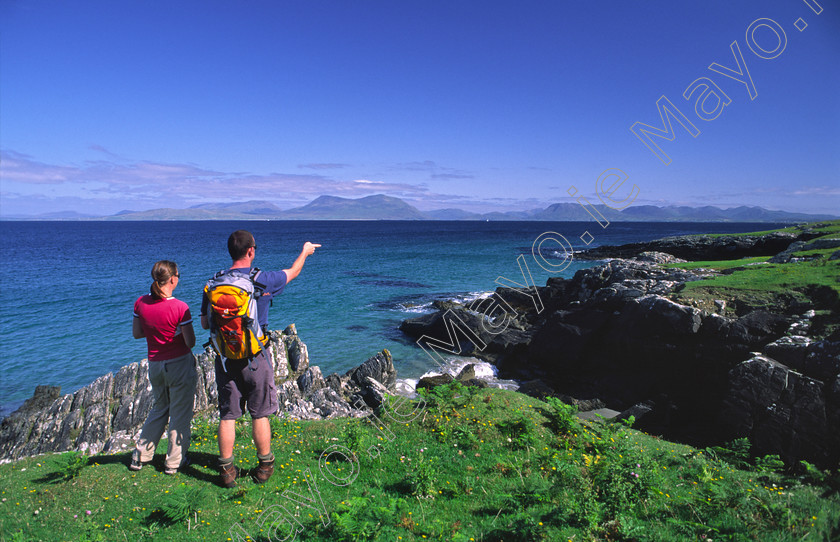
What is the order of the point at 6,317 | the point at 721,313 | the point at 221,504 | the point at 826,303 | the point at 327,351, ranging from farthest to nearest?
1. the point at 6,317
2. the point at 327,351
3. the point at 721,313
4. the point at 826,303
5. the point at 221,504

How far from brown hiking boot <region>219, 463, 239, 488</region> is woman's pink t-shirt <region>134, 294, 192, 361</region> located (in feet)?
6.22

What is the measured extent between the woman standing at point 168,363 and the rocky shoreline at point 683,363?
1289 cm

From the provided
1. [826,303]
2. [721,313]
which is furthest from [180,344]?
[826,303]

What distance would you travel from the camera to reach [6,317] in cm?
3341

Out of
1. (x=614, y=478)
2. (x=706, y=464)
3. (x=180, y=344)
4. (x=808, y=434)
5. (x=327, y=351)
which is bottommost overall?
(x=327, y=351)

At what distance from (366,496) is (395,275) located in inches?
1994

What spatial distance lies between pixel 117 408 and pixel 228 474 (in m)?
11.7

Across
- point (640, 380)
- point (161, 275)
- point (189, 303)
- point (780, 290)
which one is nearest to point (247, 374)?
point (161, 275)

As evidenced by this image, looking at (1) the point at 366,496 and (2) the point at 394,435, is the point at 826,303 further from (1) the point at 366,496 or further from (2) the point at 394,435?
(1) the point at 366,496

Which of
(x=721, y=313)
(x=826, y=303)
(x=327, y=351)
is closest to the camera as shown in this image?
(x=826, y=303)

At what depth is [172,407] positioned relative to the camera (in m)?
6.65

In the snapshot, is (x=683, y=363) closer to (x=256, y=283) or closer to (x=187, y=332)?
(x=256, y=283)

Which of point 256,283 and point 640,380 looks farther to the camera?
point 640,380

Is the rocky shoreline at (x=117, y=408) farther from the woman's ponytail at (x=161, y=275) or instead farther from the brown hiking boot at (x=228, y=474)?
the woman's ponytail at (x=161, y=275)
